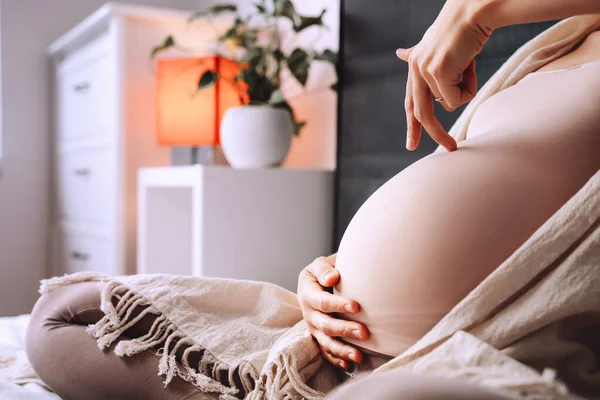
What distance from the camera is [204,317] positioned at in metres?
0.76

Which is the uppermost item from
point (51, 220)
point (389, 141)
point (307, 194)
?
point (389, 141)

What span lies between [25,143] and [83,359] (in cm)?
223

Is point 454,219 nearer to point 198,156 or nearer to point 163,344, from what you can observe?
point 163,344

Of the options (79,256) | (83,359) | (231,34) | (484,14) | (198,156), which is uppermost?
(231,34)

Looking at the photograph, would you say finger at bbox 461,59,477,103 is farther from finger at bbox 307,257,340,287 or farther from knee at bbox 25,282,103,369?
knee at bbox 25,282,103,369

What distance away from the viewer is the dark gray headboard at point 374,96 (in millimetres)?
1458

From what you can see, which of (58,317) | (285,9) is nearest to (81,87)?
(285,9)

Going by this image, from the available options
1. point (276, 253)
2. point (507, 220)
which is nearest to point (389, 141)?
point (276, 253)

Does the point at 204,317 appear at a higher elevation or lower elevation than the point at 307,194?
lower

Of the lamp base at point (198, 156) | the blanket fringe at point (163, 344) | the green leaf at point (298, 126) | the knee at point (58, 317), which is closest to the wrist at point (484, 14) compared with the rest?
the blanket fringe at point (163, 344)

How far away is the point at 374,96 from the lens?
5.18 ft

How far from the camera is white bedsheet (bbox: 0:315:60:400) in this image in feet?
2.39

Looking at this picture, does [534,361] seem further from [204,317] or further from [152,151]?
[152,151]

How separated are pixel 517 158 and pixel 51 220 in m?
2.54
